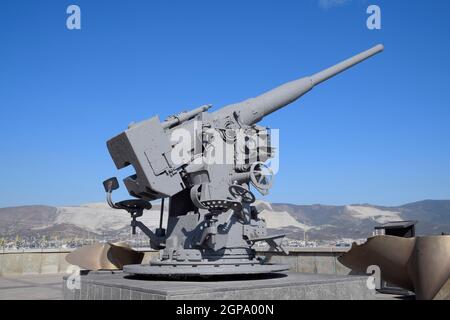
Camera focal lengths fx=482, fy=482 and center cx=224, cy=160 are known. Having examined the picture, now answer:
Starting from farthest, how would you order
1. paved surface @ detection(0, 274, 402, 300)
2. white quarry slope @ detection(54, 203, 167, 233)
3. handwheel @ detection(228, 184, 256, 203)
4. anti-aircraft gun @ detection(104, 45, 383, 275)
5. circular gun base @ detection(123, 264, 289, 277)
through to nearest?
white quarry slope @ detection(54, 203, 167, 233), paved surface @ detection(0, 274, 402, 300), handwheel @ detection(228, 184, 256, 203), anti-aircraft gun @ detection(104, 45, 383, 275), circular gun base @ detection(123, 264, 289, 277)

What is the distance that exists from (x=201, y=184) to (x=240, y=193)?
→ 2.84ft

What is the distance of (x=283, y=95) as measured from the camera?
12742 mm

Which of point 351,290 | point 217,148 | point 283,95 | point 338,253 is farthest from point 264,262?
point 338,253

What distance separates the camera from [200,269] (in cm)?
946

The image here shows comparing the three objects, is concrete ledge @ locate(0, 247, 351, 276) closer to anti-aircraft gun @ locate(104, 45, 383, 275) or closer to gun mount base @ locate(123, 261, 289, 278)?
anti-aircraft gun @ locate(104, 45, 383, 275)

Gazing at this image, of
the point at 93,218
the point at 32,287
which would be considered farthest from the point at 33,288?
the point at 93,218

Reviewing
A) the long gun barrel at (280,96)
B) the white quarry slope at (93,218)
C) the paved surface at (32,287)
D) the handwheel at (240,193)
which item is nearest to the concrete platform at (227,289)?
the handwheel at (240,193)

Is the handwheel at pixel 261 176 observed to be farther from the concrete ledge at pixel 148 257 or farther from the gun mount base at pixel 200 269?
the concrete ledge at pixel 148 257

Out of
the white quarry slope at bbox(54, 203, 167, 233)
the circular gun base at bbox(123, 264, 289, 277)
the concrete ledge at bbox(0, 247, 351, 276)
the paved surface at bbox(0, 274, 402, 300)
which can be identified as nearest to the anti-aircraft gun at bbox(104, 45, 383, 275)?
the circular gun base at bbox(123, 264, 289, 277)

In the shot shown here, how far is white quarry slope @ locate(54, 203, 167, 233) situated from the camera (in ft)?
365

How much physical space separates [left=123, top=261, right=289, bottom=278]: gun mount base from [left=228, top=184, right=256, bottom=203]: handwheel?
55.0 inches

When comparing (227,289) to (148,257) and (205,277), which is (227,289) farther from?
(148,257)

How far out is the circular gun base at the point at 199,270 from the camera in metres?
9.38
